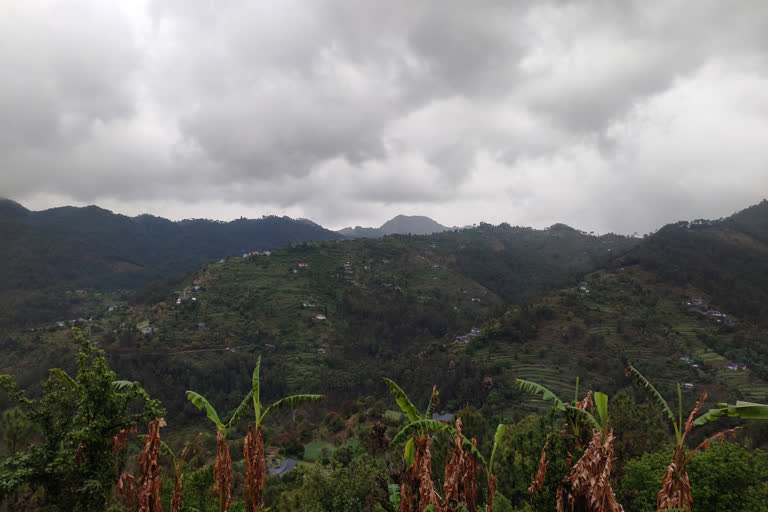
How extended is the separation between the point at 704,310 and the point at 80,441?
110930 mm

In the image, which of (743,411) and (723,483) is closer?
(743,411)

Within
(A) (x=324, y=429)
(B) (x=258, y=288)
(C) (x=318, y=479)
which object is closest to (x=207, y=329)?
(B) (x=258, y=288)

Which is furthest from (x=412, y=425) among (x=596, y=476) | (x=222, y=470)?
(x=222, y=470)

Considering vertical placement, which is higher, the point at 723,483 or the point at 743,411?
the point at 743,411

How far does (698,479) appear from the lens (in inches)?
555

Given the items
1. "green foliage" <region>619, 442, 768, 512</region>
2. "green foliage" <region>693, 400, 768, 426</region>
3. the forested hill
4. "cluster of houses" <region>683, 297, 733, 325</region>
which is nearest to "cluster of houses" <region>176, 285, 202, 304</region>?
"green foliage" <region>619, 442, 768, 512</region>

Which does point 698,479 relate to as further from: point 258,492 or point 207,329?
point 207,329

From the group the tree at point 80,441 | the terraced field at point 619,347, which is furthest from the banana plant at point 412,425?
the terraced field at point 619,347

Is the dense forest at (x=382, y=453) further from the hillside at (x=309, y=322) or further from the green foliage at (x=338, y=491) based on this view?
the hillside at (x=309, y=322)

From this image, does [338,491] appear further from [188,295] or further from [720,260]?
[720,260]

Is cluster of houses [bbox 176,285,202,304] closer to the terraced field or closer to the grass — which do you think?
the grass

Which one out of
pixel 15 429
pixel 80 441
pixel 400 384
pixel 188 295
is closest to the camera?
pixel 80 441

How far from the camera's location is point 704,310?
8025cm

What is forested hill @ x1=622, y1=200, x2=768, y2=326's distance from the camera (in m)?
83.4
